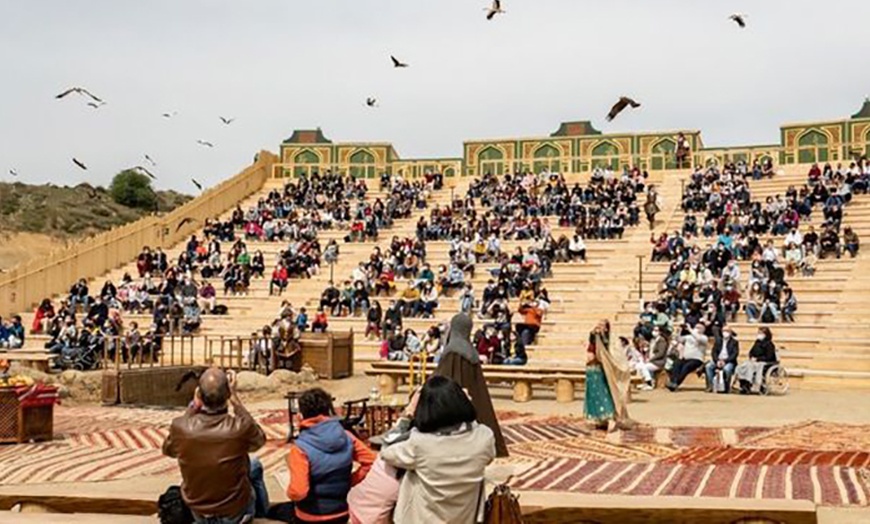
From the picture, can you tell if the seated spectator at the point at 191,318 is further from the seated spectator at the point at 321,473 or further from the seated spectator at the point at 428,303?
the seated spectator at the point at 321,473

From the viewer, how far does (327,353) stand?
20.4 meters

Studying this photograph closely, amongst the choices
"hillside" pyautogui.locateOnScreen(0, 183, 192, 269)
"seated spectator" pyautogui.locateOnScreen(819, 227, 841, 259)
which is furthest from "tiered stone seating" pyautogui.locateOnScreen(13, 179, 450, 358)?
"hillside" pyautogui.locateOnScreen(0, 183, 192, 269)

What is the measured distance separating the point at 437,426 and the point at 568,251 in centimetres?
2317

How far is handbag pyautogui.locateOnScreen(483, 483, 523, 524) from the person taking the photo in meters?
4.89

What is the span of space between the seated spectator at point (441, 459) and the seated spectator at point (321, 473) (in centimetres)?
70

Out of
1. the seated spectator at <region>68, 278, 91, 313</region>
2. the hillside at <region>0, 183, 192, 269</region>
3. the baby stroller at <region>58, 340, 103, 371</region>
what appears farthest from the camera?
the hillside at <region>0, 183, 192, 269</region>

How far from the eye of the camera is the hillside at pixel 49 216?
A: 2082 inches

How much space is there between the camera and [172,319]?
25.5m

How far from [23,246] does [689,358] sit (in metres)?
43.0

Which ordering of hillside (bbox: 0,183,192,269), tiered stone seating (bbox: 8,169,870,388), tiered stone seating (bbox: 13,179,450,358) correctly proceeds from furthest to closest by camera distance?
hillside (bbox: 0,183,192,269) → tiered stone seating (bbox: 13,179,450,358) → tiered stone seating (bbox: 8,169,870,388)

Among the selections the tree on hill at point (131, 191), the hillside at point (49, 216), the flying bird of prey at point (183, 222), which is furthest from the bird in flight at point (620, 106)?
the tree on hill at point (131, 191)

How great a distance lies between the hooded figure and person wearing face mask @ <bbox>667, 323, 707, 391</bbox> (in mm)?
10438

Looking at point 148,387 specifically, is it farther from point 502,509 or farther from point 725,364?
point 502,509

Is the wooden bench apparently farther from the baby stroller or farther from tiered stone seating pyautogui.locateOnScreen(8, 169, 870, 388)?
the baby stroller
